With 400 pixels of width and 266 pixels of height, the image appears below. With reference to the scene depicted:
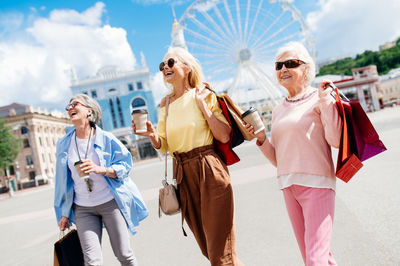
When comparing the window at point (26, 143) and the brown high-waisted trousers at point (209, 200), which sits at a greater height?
the window at point (26, 143)

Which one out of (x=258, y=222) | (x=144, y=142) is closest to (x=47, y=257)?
(x=258, y=222)

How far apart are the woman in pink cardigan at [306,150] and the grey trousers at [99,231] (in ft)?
4.74

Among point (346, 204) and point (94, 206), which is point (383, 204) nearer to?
point (346, 204)

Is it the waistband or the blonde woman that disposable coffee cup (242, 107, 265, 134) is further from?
the waistband

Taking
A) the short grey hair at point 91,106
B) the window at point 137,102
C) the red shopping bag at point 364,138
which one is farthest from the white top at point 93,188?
the window at point 137,102

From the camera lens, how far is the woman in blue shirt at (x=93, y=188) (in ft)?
9.43

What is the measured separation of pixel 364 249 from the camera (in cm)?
334

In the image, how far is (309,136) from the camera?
2.30 metres

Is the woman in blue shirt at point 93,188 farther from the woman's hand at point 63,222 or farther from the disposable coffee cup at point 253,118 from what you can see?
the disposable coffee cup at point 253,118

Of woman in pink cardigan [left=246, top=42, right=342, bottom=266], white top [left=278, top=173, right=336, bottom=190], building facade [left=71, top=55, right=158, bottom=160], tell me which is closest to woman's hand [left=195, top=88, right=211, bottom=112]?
woman in pink cardigan [left=246, top=42, right=342, bottom=266]

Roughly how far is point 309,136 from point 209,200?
0.87m

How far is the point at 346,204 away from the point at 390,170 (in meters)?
2.45

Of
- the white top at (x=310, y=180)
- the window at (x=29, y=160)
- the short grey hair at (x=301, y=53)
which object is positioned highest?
the short grey hair at (x=301, y=53)

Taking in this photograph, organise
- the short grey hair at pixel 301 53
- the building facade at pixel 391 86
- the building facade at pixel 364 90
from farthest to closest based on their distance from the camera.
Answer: the building facade at pixel 391 86 → the building facade at pixel 364 90 → the short grey hair at pixel 301 53
